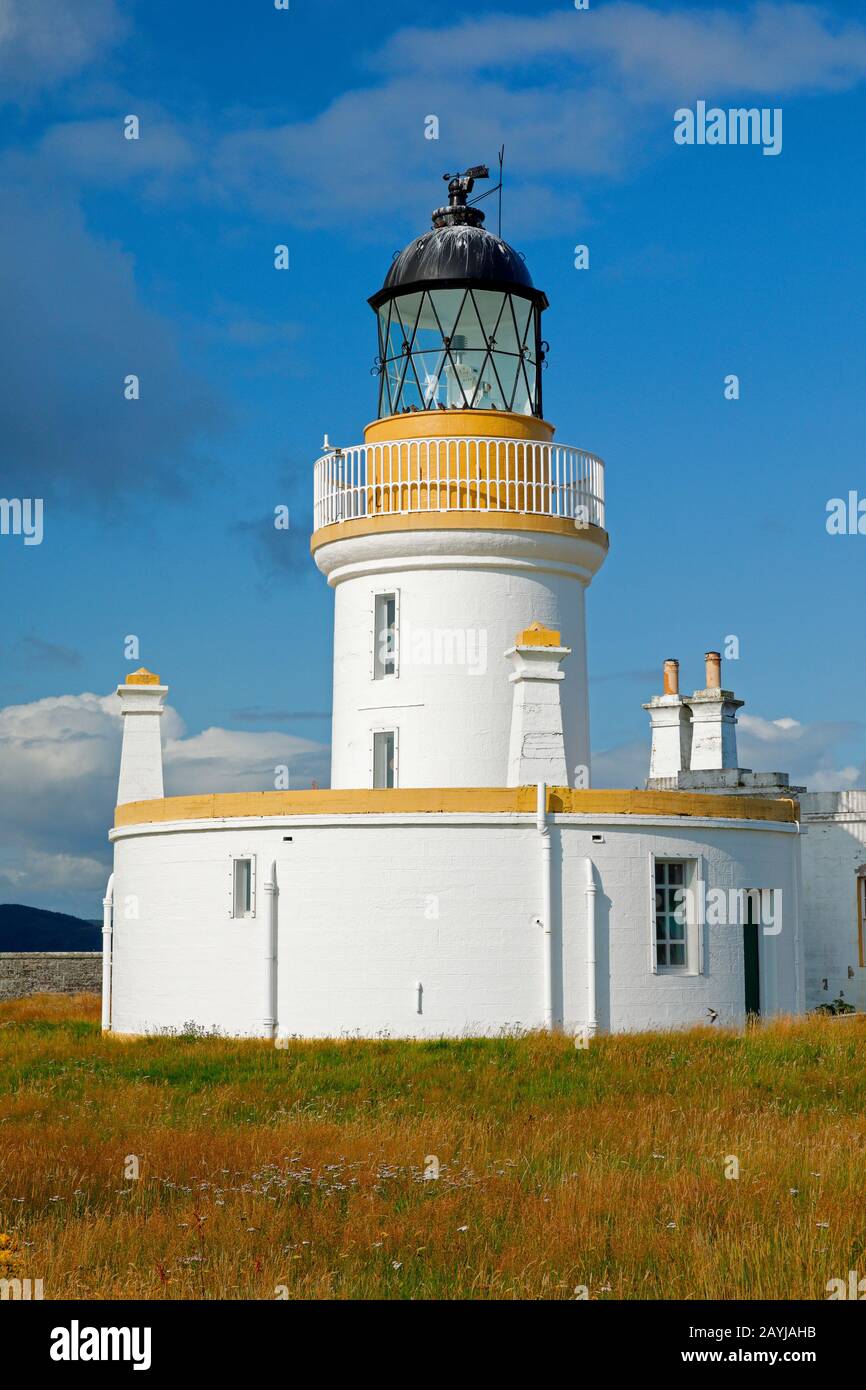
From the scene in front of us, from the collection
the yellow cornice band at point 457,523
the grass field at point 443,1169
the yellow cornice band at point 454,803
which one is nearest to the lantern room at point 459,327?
the yellow cornice band at point 457,523

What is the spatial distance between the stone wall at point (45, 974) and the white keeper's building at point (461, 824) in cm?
1078

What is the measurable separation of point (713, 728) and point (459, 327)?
10.3 meters

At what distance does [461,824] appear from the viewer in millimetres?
19500

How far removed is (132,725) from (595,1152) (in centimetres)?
1355

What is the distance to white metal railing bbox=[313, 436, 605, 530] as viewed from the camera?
22.5 m

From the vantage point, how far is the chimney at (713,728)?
2978 cm

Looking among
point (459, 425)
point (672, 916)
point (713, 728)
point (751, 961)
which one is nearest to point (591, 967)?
point (672, 916)

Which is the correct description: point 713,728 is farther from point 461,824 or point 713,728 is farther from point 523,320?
point 461,824

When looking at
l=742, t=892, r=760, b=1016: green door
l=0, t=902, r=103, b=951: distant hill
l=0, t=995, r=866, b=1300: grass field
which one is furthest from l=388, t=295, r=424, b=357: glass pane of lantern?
l=0, t=902, r=103, b=951: distant hill

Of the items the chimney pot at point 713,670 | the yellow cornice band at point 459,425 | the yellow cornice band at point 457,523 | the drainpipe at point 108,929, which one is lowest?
the drainpipe at point 108,929

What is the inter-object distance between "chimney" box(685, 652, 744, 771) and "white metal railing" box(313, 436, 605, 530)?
25.1ft

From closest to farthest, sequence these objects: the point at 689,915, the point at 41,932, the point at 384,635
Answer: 1. the point at 689,915
2. the point at 384,635
3. the point at 41,932

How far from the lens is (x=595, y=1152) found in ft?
41.4

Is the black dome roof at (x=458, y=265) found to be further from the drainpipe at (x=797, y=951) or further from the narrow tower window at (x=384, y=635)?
the drainpipe at (x=797, y=951)
